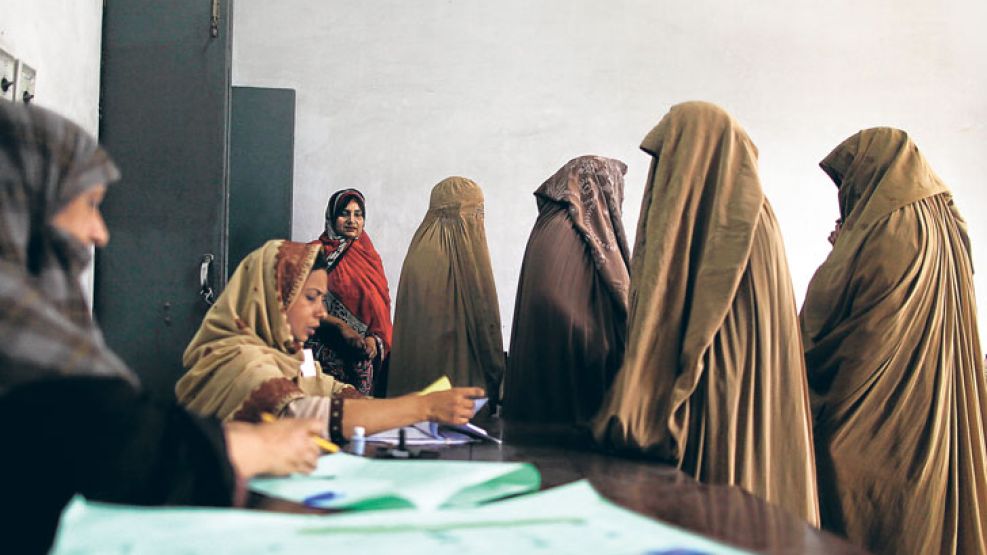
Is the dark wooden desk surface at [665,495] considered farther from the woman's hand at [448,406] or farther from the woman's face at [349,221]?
the woman's face at [349,221]

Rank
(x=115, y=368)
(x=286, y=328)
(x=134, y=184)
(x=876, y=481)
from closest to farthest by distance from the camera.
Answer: (x=115, y=368), (x=286, y=328), (x=876, y=481), (x=134, y=184)

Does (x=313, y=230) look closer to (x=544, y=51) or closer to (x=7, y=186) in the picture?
(x=544, y=51)

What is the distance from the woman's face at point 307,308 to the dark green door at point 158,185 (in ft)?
3.46

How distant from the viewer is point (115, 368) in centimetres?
79

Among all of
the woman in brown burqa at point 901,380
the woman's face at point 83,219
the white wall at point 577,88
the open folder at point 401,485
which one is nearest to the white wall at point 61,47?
the woman's face at point 83,219

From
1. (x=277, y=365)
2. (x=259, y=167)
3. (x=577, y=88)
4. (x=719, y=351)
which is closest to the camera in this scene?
(x=719, y=351)

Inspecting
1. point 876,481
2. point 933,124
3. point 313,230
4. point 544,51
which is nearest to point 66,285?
point 876,481

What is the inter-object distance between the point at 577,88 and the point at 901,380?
3236mm

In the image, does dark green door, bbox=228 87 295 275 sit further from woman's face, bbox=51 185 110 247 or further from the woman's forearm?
woman's face, bbox=51 185 110 247

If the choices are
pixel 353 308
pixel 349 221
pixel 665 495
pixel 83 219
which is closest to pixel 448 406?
pixel 665 495

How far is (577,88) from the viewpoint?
5.19 meters

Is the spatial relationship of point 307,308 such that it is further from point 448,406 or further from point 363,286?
point 363,286

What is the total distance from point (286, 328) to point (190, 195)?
1215 millimetres

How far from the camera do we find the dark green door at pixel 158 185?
2.76m
